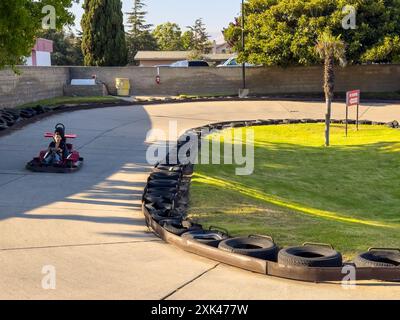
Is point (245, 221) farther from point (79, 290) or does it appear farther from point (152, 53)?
point (152, 53)

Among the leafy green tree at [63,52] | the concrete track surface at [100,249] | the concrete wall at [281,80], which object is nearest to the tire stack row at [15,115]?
the concrete track surface at [100,249]

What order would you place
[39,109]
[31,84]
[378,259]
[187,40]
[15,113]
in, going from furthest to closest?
1. [187,40]
2. [31,84]
3. [39,109]
4. [15,113]
5. [378,259]

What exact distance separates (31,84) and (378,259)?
24162mm

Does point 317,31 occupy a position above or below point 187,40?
below

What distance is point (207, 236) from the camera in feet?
23.9

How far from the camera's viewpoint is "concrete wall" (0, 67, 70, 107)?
24498 millimetres

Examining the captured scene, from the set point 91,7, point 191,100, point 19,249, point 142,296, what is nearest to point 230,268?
point 142,296

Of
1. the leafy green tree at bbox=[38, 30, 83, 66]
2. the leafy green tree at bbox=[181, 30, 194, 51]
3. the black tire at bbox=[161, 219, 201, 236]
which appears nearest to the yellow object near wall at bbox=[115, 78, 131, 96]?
the black tire at bbox=[161, 219, 201, 236]

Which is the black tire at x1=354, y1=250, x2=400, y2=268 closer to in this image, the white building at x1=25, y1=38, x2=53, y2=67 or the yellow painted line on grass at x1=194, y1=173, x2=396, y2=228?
the yellow painted line on grass at x1=194, y1=173, x2=396, y2=228

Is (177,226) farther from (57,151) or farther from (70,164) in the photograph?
(57,151)

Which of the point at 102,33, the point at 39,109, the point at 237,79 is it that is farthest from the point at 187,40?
the point at 39,109

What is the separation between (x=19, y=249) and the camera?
22.6ft

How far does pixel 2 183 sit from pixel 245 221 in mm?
4825

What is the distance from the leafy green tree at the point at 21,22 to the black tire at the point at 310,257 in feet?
→ 32.2
